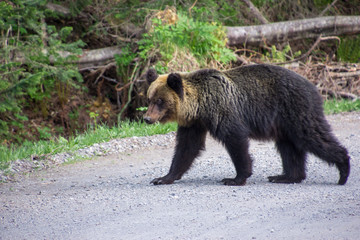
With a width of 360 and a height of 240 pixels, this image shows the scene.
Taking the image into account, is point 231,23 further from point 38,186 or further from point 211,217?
point 211,217

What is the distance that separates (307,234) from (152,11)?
33.2 ft

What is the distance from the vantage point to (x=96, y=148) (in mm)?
8930

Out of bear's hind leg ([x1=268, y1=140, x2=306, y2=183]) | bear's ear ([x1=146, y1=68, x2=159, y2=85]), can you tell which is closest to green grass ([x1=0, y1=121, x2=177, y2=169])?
bear's ear ([x1=146, y1=68, x2=159, y2=85])

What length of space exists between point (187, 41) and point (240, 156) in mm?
6681

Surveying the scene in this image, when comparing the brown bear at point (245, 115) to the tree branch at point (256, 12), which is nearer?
the brown bear at point (245, 115)

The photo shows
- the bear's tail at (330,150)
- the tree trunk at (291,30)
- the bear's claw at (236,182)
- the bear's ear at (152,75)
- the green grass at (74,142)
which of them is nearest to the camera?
the bear's tail at (330,150)

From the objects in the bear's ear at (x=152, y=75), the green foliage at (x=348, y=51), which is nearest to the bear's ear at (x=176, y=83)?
the bear's ear at (x=152, y=75)

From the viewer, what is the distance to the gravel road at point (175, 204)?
4.45 metres

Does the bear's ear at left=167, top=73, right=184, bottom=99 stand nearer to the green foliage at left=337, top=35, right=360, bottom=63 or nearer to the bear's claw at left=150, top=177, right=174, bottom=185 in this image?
the bear's claw at left=150, top=177, right=174, bottom=185

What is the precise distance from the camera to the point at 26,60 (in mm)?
10773

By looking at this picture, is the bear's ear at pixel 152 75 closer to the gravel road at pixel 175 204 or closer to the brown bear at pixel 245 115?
the brown bear at pixel 245 115

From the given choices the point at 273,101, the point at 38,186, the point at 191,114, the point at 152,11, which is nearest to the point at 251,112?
the point at 273,101

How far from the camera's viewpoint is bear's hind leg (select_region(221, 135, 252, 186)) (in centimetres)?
626

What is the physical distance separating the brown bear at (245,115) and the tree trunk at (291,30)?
7310 mm
